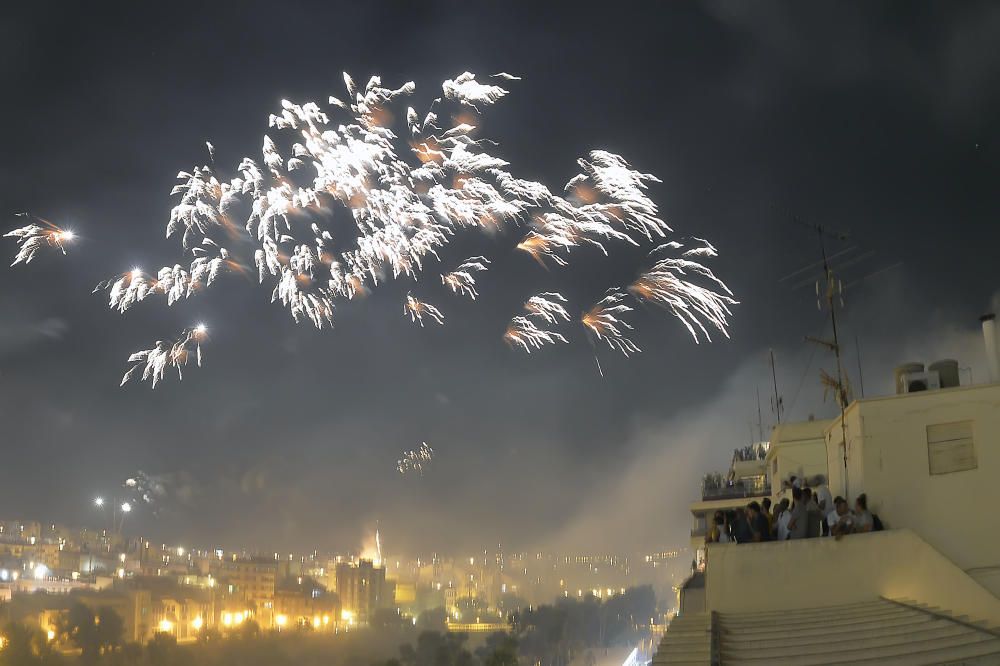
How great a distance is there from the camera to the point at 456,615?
164500 mm

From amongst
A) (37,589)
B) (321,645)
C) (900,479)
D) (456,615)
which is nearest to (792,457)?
(900,479)

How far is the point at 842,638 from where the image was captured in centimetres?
1120

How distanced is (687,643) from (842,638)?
2020 millimetres

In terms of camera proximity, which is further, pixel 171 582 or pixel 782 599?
pixel 171 582

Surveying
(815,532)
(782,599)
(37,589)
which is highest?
(815,532)

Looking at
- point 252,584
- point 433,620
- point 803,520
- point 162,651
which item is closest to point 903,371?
point 803,520

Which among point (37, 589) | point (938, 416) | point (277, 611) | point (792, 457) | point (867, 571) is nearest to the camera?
point (867, 571)

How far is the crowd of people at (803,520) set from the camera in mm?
13484

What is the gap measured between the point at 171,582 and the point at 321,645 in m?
19.4

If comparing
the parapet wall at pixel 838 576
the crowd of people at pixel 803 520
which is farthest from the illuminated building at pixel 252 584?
the parapet wall at pixel 838 576

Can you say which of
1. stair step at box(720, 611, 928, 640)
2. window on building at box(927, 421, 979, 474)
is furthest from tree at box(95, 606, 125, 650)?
window on building at box(927, 421, 979, 474)

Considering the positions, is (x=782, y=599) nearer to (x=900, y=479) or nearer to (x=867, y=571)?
(x=867, y=571)

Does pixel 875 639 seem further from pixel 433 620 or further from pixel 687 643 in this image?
pixel 433 620

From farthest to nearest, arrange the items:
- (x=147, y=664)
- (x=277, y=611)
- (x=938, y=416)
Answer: (x=277, y=611), (x=147, y=664), (x=938, y=416)
